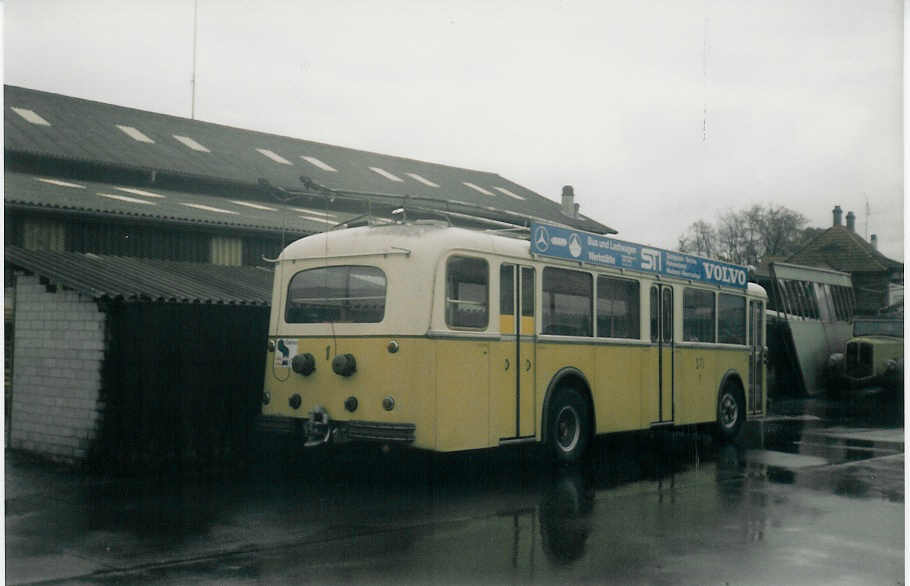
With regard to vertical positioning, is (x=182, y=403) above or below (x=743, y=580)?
above

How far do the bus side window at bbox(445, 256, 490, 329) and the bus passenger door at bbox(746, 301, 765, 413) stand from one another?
23.7 ft

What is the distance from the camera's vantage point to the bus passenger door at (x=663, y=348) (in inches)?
533

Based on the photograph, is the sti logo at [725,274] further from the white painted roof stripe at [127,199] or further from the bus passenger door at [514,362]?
the white painted roof stripe at [127,199]

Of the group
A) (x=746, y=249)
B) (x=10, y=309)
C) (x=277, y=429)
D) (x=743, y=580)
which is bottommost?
(x=743, y=580)

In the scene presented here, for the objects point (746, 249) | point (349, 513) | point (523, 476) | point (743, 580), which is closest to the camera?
point (743, 580)

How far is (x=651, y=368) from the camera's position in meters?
13.4

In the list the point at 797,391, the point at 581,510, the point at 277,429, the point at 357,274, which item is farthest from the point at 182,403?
the point at 797,391

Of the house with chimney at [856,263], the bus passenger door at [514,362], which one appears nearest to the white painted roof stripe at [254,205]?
the bus passenger door at [514,362]

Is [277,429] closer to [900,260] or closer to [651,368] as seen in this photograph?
[651,368]

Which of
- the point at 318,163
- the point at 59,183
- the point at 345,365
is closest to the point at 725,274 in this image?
the point at 345,365

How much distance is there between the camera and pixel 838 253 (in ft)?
101

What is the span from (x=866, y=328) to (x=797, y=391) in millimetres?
2700

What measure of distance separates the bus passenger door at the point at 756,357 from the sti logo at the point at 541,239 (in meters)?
6.06

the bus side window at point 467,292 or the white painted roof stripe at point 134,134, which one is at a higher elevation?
the white painted roof stripe at point 134,134
